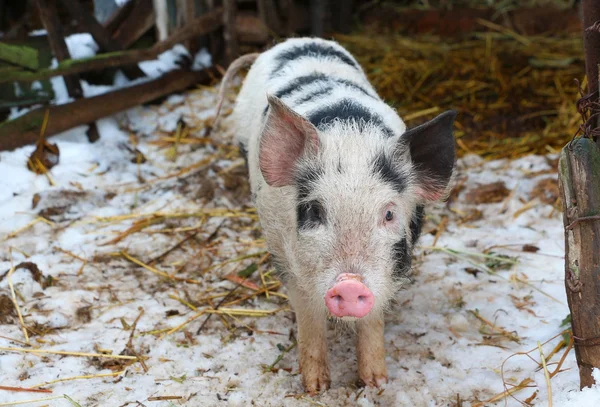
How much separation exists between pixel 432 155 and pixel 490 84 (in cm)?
400

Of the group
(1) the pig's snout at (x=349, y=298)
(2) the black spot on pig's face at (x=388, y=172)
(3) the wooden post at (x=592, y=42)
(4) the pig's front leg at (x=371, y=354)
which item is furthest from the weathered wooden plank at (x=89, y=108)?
(3) the wooden post at (x=592, y=42)

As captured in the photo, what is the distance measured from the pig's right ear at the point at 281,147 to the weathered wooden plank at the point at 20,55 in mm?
3121

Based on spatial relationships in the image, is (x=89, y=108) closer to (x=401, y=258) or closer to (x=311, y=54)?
(x=311, y=54)

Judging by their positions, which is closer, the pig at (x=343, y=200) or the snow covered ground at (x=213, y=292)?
the pig at (x=343, y=200)

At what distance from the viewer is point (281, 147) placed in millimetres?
2748

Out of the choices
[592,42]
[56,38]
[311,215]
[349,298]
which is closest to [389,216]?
[311,215]

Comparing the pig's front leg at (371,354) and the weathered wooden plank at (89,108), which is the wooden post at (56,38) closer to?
the weathered wooden plank at (89,108)

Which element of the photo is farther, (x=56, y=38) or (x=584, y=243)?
(x=56, y=38)

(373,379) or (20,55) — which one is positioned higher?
(20,55)

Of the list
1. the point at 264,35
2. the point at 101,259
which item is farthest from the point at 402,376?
the point at 264,35

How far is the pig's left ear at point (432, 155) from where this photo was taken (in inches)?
104

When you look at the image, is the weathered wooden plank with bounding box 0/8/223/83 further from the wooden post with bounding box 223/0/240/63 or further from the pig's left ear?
the pig's left ear

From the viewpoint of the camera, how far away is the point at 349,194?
2514 millimetres

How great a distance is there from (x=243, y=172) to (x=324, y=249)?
2891 mm
